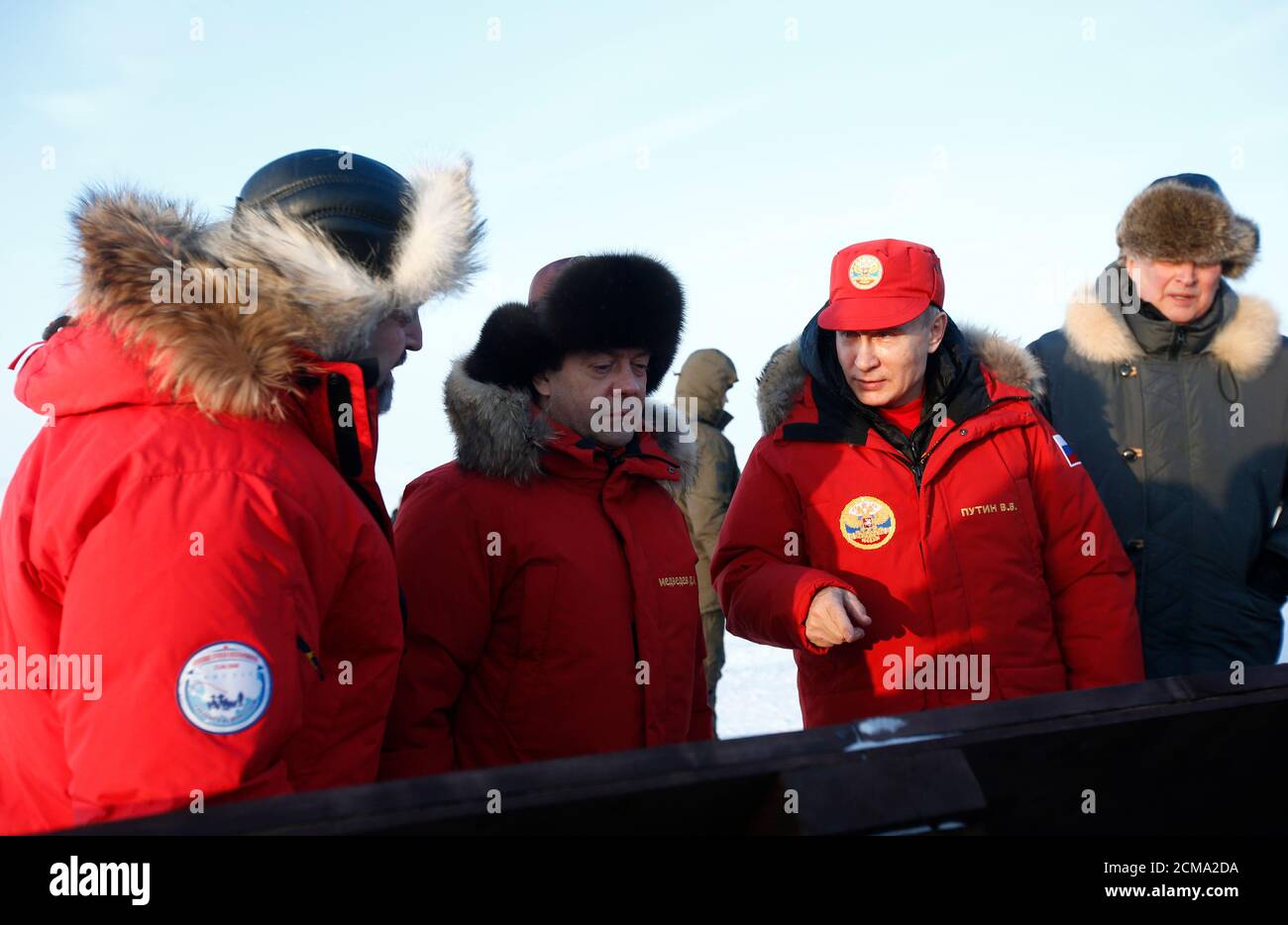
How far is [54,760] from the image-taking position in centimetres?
136

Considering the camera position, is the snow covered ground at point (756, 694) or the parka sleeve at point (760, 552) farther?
the snow covered ground at point (756, 694)

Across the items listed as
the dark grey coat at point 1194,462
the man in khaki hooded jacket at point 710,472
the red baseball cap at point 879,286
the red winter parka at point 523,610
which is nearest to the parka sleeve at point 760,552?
the red winter parka at point 523,610

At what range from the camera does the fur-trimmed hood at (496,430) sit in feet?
7.76

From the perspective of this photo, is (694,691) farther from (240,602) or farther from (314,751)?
(240,602)

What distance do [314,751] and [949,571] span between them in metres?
Answer: 1.62

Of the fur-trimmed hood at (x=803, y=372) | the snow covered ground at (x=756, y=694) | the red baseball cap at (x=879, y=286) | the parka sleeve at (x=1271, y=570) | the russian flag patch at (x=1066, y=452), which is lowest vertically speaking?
the snow covered ground at (x=756, y=694)

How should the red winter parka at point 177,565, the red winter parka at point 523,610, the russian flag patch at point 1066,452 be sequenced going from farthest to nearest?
the russian flag patch at point 1066,452
the red winter parka at point 523,610
the red winter parka at point 177,565

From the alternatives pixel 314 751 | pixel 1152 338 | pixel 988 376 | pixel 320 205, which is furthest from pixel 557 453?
pixel 1152 338

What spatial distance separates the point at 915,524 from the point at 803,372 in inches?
20.8

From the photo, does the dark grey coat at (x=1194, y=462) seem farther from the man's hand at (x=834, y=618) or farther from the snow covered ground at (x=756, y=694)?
the snow covered ground at (x=756, y=694)

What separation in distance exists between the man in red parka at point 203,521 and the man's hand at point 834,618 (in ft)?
3.48

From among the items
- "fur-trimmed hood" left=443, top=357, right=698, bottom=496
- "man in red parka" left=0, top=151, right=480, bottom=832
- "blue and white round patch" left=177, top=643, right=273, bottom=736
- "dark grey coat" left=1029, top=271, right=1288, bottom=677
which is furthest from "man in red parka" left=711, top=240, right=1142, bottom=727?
"blue and white round patch" left=177, top=643, right=273, bottom=736

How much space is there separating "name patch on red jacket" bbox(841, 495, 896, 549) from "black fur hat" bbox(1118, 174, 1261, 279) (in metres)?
1.20
